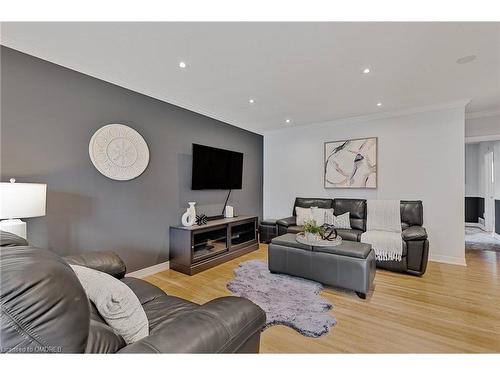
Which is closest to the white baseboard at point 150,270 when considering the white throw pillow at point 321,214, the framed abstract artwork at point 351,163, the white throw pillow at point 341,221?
the white throw pillow at point 321,214

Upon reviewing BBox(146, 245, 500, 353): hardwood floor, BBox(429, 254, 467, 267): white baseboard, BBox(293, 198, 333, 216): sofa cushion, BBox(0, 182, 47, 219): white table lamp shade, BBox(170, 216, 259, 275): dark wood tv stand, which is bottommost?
BBox(146, 245, 500, 353): hardwood floor

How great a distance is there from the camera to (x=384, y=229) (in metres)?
3.80

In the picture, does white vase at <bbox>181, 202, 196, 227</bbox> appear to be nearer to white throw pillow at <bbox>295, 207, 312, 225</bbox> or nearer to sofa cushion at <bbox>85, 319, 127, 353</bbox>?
white throw pillow at <bbox>295, 207, 312, 225</bbox>

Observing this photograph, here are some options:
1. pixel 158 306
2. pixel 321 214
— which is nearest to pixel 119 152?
pixel 158 306

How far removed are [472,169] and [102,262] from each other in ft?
29.6

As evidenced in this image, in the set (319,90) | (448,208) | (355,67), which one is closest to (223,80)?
(319,90)

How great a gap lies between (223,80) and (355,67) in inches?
59.5

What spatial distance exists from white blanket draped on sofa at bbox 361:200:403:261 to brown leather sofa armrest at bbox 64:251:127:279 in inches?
123

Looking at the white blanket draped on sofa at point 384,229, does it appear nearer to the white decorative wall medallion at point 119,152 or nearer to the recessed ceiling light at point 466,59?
the recessed ceiling light at point 466,59

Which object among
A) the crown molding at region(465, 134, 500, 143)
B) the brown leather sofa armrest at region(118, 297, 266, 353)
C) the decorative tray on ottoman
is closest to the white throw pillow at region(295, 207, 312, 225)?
the decorative tray on ottoman

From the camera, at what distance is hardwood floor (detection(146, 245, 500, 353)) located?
69.7 inches

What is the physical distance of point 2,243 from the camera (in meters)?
0.95

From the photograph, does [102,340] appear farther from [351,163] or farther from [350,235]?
[351,163]
